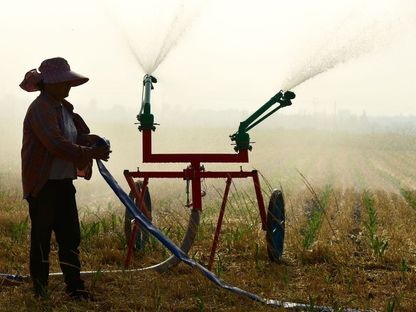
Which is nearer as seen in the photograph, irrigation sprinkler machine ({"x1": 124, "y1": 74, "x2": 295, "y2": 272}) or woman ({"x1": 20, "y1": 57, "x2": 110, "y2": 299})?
woman ({"x1": 20, "y1": 57, "x2": 110, "y2": 299})

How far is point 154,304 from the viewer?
13.8 feet

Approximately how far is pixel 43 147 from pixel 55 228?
617mm

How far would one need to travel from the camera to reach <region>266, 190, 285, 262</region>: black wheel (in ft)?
18.6

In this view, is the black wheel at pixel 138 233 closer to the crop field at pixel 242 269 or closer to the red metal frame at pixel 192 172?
the crop field at pixel 242 269

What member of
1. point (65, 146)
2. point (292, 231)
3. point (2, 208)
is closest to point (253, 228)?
point (292, 231)

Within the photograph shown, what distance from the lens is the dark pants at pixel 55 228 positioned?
13.9 ft

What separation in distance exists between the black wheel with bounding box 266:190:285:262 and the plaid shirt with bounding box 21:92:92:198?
2101 mm

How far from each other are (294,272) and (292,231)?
1443 mm

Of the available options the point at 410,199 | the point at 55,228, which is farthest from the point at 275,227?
the point at 410,199

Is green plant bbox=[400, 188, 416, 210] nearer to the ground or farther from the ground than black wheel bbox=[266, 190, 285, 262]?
farther from the ground

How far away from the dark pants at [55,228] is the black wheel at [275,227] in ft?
6.40

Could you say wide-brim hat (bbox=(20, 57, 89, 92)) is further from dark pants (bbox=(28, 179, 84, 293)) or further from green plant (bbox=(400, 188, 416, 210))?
green plant (bbox=(400, 188, 416, 210))

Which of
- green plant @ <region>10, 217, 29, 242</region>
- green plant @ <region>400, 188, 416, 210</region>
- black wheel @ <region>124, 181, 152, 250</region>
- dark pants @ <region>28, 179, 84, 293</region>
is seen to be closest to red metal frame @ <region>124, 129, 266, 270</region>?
black wheel @ <region>124, 181, 152, 250</region>

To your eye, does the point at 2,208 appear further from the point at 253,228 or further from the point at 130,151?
the point at 130,151
